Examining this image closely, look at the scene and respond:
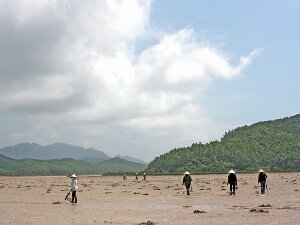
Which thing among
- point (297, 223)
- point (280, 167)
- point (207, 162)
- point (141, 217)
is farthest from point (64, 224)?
point (280, 167)

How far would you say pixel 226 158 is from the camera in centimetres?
19675

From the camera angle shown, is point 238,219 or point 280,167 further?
point 280,167

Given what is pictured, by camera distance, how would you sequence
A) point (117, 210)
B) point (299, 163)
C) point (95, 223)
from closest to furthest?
point (95, 223), point (117, 210), point (299, 163)

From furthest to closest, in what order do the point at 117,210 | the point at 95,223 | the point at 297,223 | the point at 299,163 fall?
the point at 299,163
the point at 117,210
the point at 95,223
the point at 297,223

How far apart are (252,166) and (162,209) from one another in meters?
172

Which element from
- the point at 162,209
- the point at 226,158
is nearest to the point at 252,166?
the point at 226,158

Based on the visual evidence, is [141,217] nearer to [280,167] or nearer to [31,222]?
[31,222]

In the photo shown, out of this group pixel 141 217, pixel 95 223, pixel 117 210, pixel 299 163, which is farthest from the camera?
pixel 299 163

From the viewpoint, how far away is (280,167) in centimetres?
19738

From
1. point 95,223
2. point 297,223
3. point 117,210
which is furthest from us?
point 117,210

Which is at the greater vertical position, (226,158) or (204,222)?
(226,158)

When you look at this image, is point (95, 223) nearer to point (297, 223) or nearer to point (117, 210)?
point (117, 210)

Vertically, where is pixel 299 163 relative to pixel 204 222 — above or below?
above

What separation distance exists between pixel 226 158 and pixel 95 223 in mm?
177788
